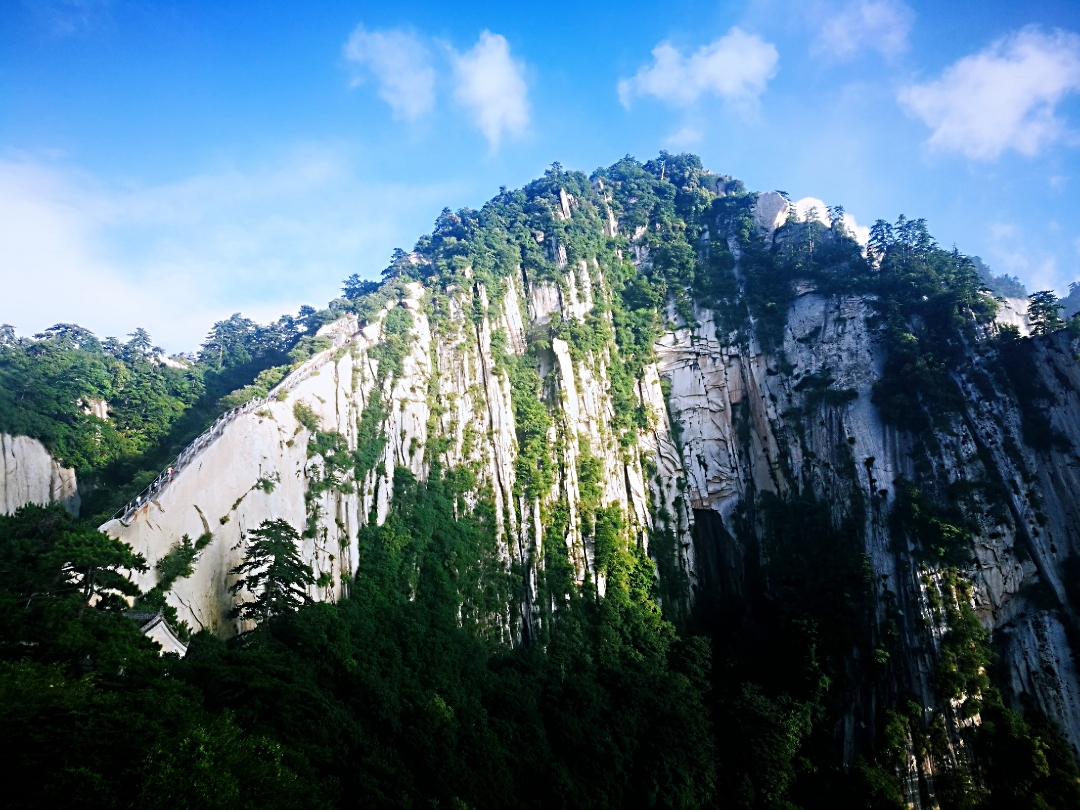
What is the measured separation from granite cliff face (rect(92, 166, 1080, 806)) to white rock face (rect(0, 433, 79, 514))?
8.75 metres

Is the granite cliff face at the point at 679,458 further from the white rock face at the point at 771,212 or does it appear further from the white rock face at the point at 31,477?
the white rock face at the point at 31,477

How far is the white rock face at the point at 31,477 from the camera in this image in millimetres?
27641

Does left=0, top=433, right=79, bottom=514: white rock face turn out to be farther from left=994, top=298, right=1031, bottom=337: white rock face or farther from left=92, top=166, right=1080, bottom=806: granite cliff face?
left=994, top=298, right=1031, bottom=337: white rock face

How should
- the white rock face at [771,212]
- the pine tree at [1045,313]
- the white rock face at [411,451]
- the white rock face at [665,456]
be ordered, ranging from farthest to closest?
the white rock face at [771,212] → the pine tree at [1045,313] → the white rock face at [665,456] → the white rock face at [411,451]

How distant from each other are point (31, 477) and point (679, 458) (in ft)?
114

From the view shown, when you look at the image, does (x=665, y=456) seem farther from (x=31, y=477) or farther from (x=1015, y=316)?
(x=31, y=477)

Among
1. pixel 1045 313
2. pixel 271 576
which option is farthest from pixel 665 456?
pixel 271 576

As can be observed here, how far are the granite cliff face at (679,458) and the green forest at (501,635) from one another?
50cm

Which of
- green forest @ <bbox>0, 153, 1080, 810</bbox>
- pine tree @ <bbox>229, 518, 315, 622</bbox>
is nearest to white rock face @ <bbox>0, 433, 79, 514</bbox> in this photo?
green forest @ <bbox>0, 153, 1080, 810</bbox>

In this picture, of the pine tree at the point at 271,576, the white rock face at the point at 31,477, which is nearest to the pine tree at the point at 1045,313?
the pine tree at the point at 271,576

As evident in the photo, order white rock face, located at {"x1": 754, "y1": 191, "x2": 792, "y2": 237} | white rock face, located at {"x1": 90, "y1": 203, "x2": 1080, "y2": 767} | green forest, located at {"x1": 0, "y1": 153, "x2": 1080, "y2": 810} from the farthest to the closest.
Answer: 1. white rock face, located at {"x1": 754, "y1": 191, "x2": 792, "y2": 237}
2. white rock face, located at {"x1": 90, "y1": 203, "x2": 1080, "y2": 767}
3. green forest, located at {"x1": 0, "y1": 153, "x2": 1080, "y2": 810}

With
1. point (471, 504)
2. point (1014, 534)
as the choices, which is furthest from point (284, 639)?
point (1014, 534)

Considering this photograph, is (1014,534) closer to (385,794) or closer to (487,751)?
(487,751)

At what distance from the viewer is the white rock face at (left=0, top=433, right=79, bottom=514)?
1088 inches
